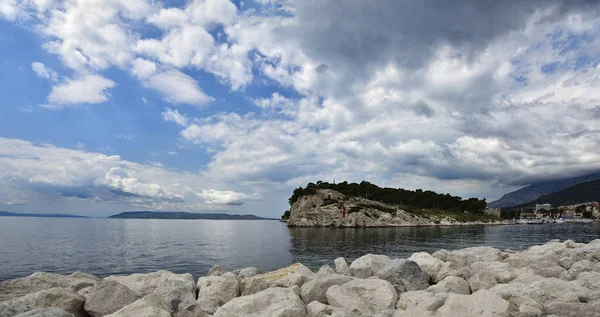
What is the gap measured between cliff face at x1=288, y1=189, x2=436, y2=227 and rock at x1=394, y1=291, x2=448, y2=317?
120742 millimetres

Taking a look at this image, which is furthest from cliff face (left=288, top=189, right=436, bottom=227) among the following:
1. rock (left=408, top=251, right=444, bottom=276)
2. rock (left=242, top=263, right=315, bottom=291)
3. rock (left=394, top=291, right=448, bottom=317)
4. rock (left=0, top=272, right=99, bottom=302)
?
rock (left=394, top=291, right=448, bottom=317)

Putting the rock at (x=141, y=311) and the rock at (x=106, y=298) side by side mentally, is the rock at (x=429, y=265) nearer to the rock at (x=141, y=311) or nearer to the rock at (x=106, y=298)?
the rock at (x=141, y=311)

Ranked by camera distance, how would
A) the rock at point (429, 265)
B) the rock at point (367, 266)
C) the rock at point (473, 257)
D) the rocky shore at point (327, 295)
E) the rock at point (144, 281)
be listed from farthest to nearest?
the rock at point (473, 257) < the rock at point (367, 266) < the rock at point (429, 265) < the rock at point (144, 281) < the rocky shore at point (327, 295)

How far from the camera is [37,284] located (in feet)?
48.4

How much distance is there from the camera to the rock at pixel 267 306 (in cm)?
967

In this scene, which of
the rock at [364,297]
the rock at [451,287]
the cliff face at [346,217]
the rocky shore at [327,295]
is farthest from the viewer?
the cliff face at [346,217]

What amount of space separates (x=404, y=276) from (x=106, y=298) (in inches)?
427

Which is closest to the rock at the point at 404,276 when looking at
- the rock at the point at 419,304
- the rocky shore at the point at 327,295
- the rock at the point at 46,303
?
→ the rocky shore at the point at 327,295

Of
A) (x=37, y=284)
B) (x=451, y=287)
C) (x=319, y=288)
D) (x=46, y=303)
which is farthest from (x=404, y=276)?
(x=37, y=284)

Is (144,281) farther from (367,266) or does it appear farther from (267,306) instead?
(367,266)

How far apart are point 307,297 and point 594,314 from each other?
333 inches

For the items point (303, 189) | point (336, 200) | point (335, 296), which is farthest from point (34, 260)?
point (303, 189)

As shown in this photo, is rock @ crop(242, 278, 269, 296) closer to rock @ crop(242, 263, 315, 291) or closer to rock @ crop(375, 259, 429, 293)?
rock @ crop(242, 263, 315, 291)

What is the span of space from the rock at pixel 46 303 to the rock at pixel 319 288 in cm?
738
